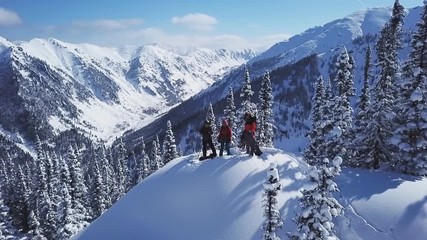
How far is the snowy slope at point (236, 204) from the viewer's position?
17953 millimetres

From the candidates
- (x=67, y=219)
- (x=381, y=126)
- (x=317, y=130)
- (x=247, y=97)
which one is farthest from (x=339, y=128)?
(x=67, y=219)

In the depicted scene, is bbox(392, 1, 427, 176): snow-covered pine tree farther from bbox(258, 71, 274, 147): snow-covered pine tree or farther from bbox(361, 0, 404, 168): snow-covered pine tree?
bbox(258, 71, 274, 147): snow-covered pine tree

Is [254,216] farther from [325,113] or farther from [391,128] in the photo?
[325,113]

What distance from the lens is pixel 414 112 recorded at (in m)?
23.8

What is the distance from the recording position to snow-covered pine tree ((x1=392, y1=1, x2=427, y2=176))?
2361 centimetres

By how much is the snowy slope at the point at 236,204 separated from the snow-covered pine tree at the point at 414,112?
7.39 ft

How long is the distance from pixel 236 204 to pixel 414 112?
14051 mm

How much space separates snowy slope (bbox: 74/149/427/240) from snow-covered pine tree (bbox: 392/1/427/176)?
2.25m

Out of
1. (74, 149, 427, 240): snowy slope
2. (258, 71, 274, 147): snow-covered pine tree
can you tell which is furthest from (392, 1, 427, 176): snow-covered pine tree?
(258, 71, 274, 147): snow-covered pine tree

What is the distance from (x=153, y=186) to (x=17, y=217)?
74.1 meters

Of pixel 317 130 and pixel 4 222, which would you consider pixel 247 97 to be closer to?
pixel 317 130

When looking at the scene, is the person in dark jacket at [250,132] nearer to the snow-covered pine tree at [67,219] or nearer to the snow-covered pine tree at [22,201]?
the snow-covered pine tree at [67,219]

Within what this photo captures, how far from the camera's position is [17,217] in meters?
81.0

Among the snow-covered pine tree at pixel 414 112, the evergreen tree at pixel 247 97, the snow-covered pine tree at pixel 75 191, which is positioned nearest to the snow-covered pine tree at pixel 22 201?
the snow-covered pine tree at pixel 75 191
